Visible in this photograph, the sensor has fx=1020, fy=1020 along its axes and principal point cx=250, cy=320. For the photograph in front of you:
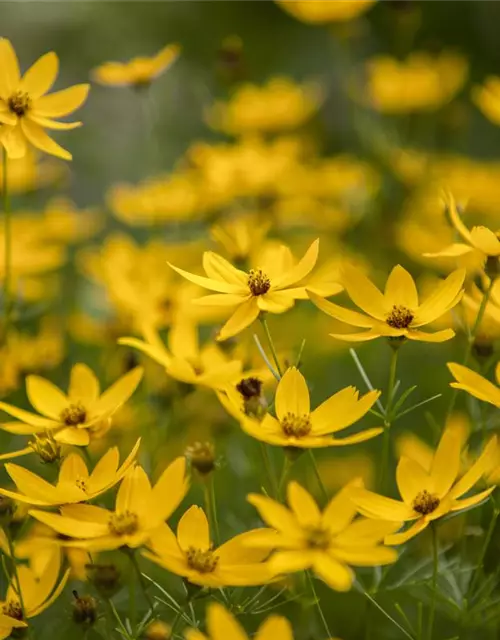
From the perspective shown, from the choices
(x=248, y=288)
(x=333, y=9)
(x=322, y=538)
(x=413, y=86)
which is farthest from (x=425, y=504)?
(x=413, y=86)

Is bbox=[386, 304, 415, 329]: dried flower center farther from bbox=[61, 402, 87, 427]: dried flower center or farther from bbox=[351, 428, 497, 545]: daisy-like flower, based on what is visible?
bbox=[61, 402, 87, 427]: dried flower center

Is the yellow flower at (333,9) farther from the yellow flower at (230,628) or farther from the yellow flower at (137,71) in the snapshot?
the yellow flower at (230,628)

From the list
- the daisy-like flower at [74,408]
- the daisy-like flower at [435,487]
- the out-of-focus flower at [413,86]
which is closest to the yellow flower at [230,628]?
the daisy-like flower at [435,487]

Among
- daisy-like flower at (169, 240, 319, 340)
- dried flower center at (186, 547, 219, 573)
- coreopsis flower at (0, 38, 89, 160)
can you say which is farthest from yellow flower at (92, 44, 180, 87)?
dried flower center at (186, 547, 219, 573)

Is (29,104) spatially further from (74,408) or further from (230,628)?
(230,628)

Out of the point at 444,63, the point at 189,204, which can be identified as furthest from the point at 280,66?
the point at 189,204

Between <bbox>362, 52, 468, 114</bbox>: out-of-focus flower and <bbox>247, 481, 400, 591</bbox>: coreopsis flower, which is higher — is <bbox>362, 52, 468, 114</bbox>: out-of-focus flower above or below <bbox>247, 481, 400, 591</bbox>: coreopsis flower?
below

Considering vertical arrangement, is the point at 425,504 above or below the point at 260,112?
above

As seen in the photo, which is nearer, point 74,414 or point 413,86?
point 74,414
